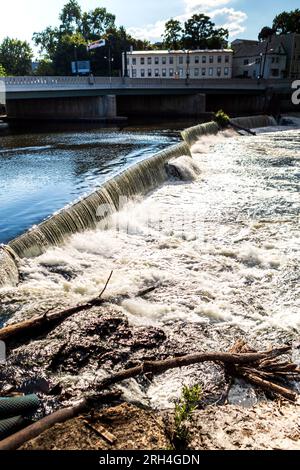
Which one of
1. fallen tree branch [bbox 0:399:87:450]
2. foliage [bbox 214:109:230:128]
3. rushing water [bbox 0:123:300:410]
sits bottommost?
rushing water [bbox 0:123:300:410]

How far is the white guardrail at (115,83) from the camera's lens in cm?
3300

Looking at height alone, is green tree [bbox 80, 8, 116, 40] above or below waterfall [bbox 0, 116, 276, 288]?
above

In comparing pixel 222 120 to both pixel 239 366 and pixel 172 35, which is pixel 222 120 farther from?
pixel 172 35

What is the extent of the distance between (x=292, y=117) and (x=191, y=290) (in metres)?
40.8

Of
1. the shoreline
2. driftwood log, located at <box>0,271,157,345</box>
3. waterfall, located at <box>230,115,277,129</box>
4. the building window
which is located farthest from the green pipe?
the building window

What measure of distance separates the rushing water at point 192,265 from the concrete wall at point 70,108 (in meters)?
26.9

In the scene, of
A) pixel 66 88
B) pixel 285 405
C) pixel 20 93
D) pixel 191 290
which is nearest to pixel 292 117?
pixel 66 88

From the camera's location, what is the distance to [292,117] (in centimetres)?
4350

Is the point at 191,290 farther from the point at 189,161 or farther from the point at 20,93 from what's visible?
the point at 20,93

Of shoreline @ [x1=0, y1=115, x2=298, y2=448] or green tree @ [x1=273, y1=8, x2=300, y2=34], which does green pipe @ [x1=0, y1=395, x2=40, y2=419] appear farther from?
green tree @ [x1=273, y1=8, x2=300, y2=34]

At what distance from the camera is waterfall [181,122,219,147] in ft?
82.8

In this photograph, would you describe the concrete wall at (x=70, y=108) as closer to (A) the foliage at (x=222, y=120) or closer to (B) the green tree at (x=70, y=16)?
(A) the foliage at (x=222, y=120)

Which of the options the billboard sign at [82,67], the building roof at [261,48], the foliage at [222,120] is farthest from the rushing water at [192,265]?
the building roof at [261,48]

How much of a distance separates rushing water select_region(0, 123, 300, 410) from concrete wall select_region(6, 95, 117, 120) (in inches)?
1059
